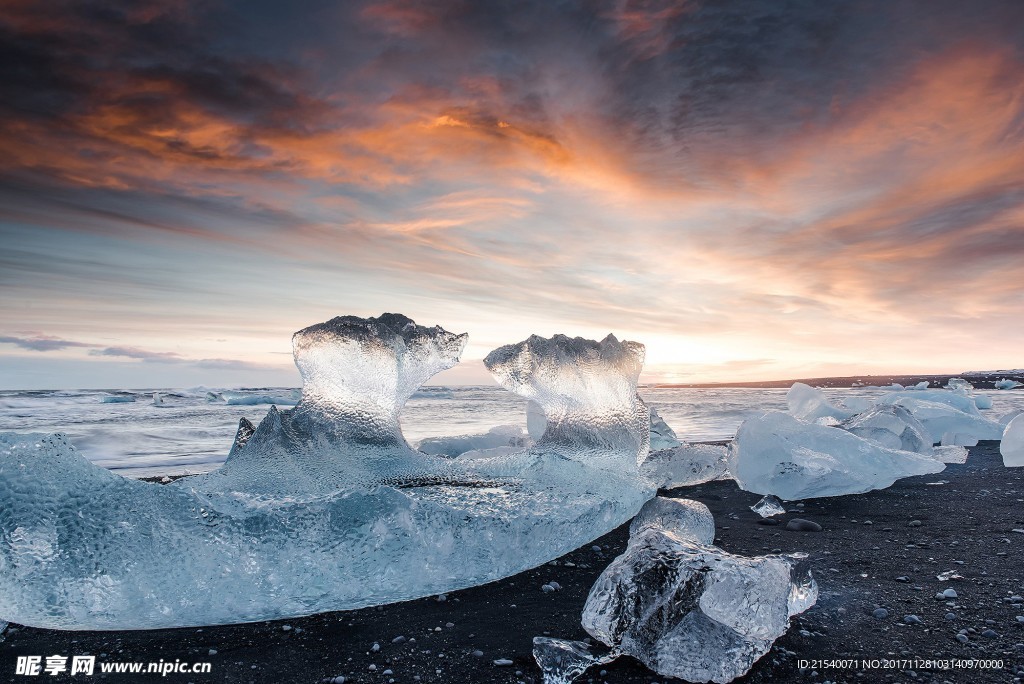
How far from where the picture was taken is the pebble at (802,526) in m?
3.50

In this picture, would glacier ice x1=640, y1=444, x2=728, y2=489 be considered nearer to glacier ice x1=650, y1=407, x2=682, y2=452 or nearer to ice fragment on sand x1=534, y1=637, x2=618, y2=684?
glacier ice x1=650, y1=407, x2=682, y2=452

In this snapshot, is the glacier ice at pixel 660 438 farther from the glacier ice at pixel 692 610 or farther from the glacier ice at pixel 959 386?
the glacier ice at pixel 959 386

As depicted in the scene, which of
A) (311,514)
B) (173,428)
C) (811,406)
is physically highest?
(811,406)

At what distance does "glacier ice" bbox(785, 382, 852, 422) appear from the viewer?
912 centimetres

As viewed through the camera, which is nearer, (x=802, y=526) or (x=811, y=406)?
(x=802, y=526)

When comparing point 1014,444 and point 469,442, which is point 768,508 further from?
point 1014,444

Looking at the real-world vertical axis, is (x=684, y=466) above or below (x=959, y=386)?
below

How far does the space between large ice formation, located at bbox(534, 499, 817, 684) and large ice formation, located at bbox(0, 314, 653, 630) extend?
77 cm

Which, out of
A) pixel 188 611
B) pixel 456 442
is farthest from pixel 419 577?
pixel 456 442

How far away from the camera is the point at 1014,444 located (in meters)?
5.76

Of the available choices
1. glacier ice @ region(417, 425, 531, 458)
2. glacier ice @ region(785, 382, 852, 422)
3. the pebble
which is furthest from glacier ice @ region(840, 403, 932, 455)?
glacier ice @ region(417, 425, 531, 458)

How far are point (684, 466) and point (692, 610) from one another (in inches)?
122

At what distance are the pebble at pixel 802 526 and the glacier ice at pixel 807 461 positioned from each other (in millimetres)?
716

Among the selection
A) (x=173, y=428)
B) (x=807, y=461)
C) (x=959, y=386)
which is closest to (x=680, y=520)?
(x=807, y=461)
